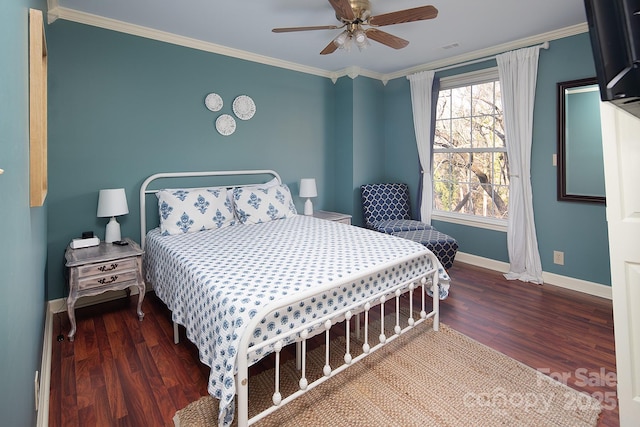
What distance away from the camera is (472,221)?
4070 millimetres

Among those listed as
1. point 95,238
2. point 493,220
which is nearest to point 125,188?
point 95,238

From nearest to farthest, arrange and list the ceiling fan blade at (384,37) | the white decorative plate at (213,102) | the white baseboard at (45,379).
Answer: the white baseboard at (45,379) → the ceiling fan blade at (384,37) → the white decorative plate at (213,102)

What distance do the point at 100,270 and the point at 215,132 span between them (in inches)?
69.9

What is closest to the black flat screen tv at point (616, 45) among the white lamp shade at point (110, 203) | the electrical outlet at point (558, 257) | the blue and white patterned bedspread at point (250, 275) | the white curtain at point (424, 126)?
the blue and white patterned bedspread at point (250, 275)

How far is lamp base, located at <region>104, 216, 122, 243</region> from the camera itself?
2.90m

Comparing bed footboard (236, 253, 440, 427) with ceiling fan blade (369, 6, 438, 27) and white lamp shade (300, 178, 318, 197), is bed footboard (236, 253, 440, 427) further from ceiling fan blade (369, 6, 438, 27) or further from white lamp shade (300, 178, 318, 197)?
white lamp shade (300, 178, 318, 197)

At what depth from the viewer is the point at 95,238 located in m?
2.82

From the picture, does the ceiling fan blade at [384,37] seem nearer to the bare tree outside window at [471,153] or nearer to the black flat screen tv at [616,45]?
the bare tree outside window at [471,153]

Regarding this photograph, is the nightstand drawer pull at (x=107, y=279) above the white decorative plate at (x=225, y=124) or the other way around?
the other way around

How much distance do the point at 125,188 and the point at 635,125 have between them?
11.8 feet

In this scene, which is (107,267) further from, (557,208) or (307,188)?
(557,208)

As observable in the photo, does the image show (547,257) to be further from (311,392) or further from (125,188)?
(125,188)

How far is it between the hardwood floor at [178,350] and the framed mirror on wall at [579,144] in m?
1.00

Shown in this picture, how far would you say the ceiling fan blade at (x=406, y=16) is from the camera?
216 cm
